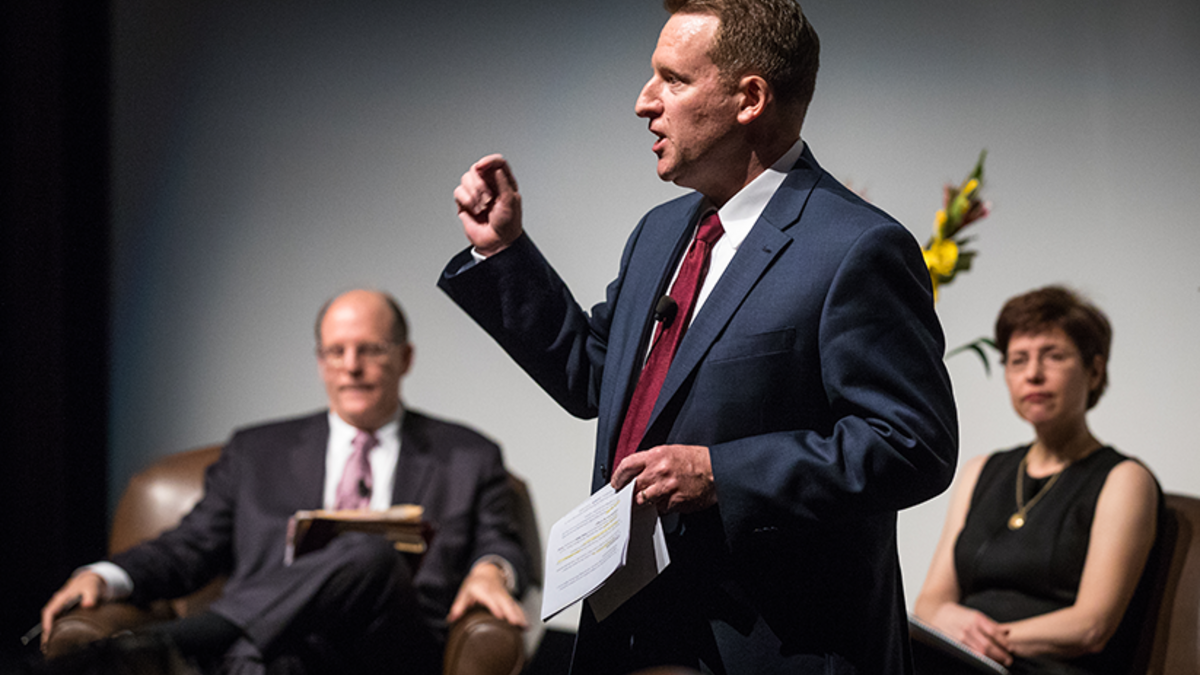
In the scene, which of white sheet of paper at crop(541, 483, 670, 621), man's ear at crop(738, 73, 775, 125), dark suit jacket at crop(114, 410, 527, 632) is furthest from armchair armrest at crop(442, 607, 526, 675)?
man's ear at crop(738, 73, 775, 125)

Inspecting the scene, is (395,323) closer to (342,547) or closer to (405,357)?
(405,357)

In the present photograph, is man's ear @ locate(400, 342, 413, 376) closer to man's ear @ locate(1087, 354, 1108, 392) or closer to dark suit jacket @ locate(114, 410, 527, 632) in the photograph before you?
dark suit jacket @ locate(114, 410, 527, 632)

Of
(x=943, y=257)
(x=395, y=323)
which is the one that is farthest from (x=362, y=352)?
(x=943, y=257)

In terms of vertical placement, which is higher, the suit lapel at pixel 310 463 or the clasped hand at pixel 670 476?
the clasped hand at pixel 670 476

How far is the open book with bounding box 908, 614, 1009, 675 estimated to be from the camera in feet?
6.40

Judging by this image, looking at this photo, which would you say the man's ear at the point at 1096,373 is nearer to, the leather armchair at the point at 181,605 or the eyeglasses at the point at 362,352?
the leather armchair at the point at 181,605

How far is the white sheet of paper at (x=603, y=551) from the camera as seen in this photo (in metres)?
0.96

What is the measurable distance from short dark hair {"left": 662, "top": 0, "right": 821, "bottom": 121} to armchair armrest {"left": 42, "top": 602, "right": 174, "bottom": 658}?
194cm

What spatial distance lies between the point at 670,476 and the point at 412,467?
6.42 feet

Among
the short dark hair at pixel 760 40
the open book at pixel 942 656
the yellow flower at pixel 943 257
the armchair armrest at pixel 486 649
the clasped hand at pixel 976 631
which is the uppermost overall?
the short dark hair at pixel 760 40

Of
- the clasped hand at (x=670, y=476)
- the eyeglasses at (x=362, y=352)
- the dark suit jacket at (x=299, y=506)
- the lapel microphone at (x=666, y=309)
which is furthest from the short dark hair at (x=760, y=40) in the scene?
the eyeglasses at (x=362, y=352)

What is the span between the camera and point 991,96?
9.53ft

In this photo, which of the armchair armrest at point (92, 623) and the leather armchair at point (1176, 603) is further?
the armchair armrest at point (92, 623)

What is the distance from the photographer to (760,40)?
105 centimetres
